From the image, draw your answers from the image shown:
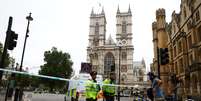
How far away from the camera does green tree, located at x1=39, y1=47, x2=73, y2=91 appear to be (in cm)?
6938

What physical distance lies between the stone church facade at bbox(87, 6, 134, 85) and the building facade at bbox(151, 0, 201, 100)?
49925mm

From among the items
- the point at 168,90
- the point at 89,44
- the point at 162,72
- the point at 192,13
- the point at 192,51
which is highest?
the point at 89,44

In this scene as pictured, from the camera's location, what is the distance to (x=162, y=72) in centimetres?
3716

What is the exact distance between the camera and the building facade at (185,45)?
26062mm

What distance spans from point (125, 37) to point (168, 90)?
60.1m

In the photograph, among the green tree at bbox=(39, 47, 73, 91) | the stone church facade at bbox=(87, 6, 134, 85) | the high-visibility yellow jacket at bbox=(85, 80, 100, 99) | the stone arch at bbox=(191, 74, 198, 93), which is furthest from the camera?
the stone church facade at bbox=(87, 6, 134, 85)

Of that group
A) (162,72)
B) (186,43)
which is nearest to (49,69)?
(162,72)

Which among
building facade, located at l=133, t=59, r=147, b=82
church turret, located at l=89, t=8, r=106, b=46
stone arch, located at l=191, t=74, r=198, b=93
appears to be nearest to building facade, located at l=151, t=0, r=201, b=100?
stone arch, located at l=191, t=74, r=198, b=93

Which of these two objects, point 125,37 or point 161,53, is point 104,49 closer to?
point 125,37

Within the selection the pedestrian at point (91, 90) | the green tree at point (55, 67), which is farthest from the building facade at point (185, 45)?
the green tree at point (55, 67)

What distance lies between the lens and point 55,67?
70.5 meters

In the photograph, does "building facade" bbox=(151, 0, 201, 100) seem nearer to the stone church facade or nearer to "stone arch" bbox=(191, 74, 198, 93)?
"stone arch" bbox=(191, 74, 198, 93)

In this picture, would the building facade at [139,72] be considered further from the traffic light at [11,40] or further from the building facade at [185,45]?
the traffic light at [11,40]

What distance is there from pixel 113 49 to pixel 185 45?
6323 cm
